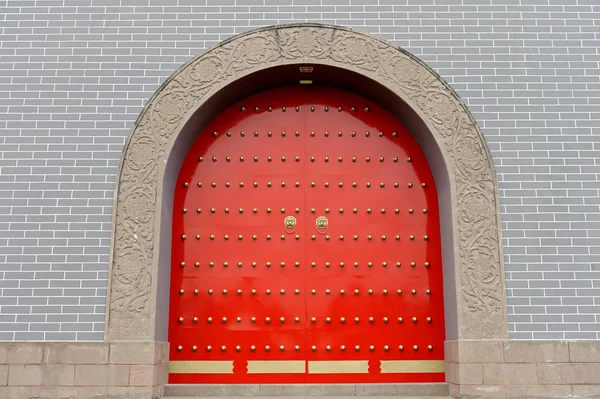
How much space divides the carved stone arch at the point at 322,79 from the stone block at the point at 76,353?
13cm

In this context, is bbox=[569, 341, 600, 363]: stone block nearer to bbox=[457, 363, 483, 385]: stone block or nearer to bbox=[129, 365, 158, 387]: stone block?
bbox=[457, 363, 483, 385]: stone block

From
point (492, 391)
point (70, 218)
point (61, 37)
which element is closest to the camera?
point (492, 391)

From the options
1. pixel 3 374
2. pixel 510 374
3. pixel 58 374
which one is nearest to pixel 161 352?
pixel 58 374

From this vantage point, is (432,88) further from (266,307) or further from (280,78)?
(266,307)

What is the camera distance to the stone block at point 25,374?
4.50 meters

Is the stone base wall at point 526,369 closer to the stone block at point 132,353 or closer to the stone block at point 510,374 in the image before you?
the stone block at point 510,374

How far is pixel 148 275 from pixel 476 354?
270 cm

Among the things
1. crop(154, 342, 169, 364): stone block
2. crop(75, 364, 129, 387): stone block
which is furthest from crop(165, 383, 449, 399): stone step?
crop(75, 364, 129, 387): stone block

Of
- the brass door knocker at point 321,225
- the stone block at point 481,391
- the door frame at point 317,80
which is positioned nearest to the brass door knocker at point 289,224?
the brass door knocker at point 321,225

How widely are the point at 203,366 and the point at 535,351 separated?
8.93 feet

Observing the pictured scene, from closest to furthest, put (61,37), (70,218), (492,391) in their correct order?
(492,391) → (70,218) → (61,37)

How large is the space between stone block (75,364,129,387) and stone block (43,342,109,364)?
0.05 meters

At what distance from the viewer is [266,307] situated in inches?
199

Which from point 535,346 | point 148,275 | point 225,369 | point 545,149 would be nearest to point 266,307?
point 225,369
